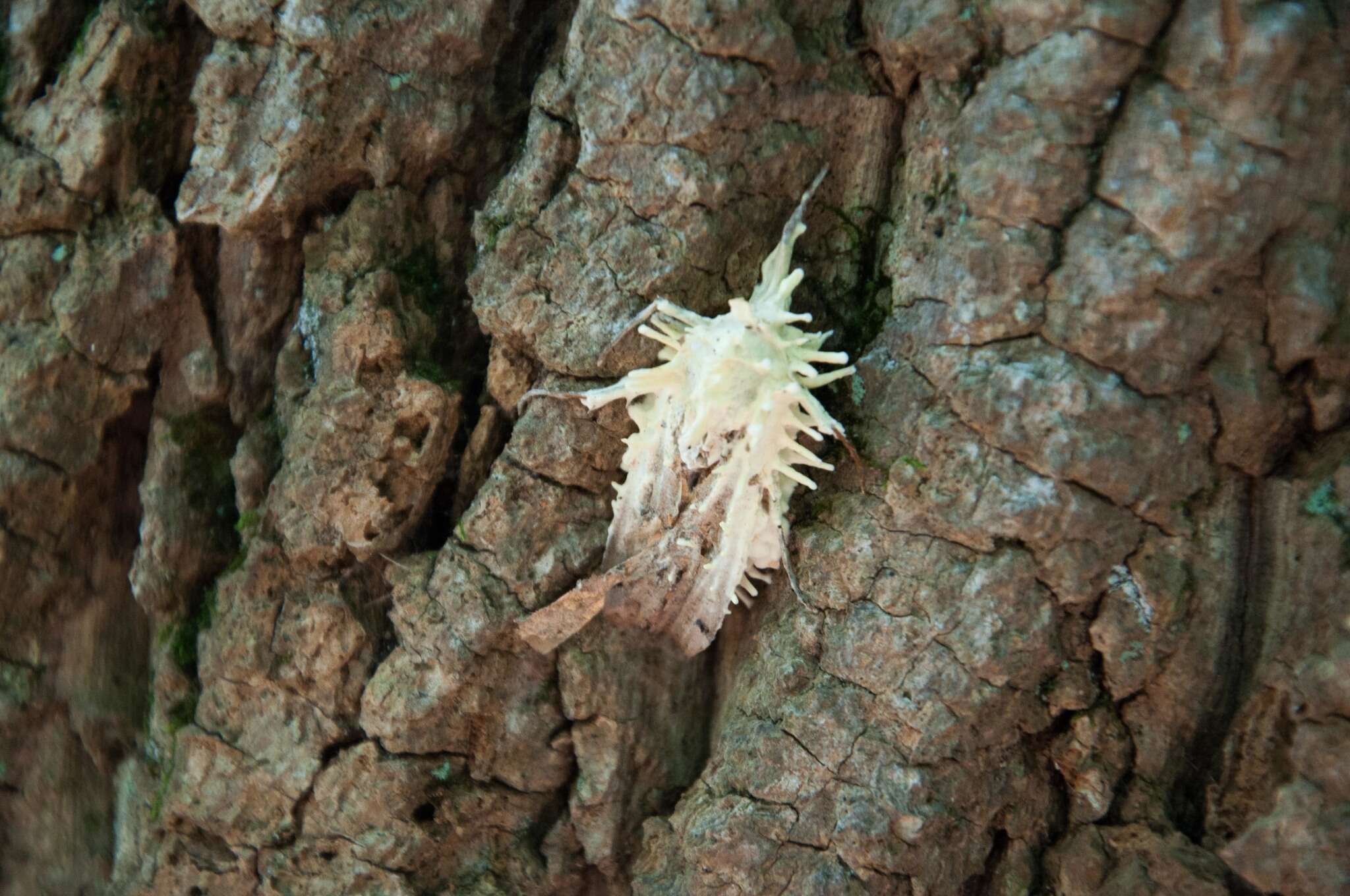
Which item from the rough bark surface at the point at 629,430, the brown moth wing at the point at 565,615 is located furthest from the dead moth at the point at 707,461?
Result: the rough bark surface at the point at 629,430

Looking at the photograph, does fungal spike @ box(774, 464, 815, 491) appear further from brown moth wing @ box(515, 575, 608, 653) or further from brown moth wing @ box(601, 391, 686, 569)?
brown moth wing @ box(515, 575, 608, 653)

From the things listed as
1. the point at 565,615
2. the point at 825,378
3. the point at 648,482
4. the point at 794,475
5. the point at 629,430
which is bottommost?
the point at 565,615

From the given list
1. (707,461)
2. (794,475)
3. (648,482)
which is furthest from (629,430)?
(794,475)

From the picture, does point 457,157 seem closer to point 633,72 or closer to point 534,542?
point 633,72

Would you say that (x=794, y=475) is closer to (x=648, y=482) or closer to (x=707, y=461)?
(x=707, y=461)

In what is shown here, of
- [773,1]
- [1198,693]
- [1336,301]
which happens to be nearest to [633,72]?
[773,1]

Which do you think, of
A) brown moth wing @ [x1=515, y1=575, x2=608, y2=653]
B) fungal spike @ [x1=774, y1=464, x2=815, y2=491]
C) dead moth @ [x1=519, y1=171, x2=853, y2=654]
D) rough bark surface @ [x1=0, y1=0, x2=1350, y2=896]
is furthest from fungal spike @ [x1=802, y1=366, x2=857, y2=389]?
brown moth wing @ [x1=515, y1=575, x2=608, y2=653]
